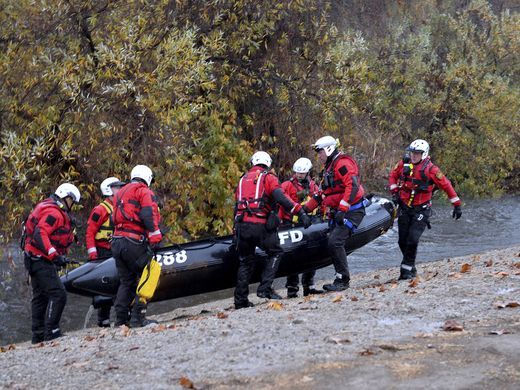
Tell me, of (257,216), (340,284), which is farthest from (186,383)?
(340,284)

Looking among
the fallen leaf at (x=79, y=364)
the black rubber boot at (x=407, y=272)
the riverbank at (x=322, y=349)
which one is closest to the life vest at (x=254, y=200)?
the riverbank at (x=322, y=349)

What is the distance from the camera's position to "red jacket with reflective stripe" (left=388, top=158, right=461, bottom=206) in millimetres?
10414

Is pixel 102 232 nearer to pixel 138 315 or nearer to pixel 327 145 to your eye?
pixel 138 315

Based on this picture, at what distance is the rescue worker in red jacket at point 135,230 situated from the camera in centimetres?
868

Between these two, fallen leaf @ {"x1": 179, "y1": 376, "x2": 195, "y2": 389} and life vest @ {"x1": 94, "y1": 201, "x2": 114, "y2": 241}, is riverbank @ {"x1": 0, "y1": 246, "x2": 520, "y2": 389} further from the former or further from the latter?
life vest @ {"x1": 94, "y1": 201, "x2": 114, "y2": 241}

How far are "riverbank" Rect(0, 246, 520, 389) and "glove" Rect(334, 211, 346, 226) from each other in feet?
4.75

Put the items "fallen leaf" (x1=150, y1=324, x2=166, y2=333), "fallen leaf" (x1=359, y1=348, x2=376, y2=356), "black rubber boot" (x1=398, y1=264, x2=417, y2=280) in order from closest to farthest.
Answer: "fallen leaf" (x1=359, y1=348, x2=376, y2=356)
"fallen leaf" (x1=150, y1=324, x2=166, y2=333)
"black rubber boot" (x1=398, y1=264, x2=417, y2=280)

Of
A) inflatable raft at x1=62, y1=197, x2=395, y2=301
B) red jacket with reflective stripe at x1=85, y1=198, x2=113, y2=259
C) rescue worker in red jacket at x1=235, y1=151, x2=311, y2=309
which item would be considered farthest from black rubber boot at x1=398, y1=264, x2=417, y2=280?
red jacket with reflective stripe at x1=85, y1=198, x2=113, y2=259

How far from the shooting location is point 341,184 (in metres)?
9.90

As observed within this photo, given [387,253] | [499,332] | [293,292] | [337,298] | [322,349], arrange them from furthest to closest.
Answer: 1. [387,253]
2. [293,292]
3. [337,298]
4. [499,332]
5. [322,349]

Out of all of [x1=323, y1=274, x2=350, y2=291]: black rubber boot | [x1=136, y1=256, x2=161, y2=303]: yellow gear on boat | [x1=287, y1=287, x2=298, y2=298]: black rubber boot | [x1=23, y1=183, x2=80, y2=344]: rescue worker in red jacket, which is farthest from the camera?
[x1=287, y1=287, x2=298, y2=298]: black rubber boot

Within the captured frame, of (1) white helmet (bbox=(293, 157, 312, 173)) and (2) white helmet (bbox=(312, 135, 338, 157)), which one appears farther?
(1) white helmet (bbox=(293, 157, 312, 173))

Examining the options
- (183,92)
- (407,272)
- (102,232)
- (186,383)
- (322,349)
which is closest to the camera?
(186,383)

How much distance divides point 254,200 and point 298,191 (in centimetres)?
184
